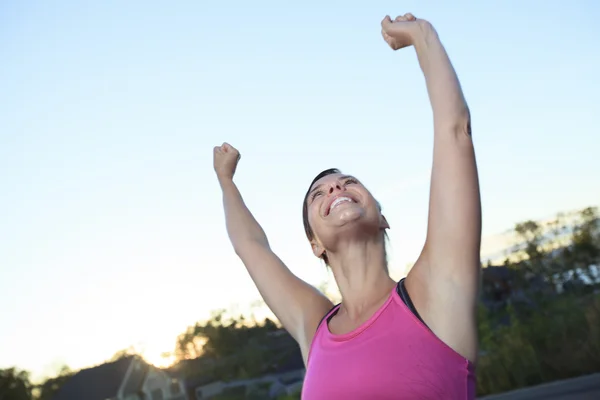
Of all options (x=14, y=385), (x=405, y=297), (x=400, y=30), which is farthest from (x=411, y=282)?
(x=14, y=385)

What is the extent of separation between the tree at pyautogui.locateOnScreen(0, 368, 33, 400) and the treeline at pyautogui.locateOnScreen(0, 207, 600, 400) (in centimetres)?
3

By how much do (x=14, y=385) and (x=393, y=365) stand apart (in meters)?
24.1

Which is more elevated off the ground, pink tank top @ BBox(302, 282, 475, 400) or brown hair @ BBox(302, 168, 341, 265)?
brown hair @ BBox(302, 168, 341, 265)

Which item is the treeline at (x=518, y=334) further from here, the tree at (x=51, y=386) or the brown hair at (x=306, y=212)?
the brown hair at (x=306, y=212)

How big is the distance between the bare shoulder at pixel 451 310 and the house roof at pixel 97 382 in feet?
78.4

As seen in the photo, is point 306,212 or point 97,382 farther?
point 97,382

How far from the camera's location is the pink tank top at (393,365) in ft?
5.51

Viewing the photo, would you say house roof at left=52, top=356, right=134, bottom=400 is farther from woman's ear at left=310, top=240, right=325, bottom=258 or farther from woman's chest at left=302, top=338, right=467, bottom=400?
woman's chest at left=302, top=338, right=467, bottom=400

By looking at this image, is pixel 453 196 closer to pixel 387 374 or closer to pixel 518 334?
pixel 387 374

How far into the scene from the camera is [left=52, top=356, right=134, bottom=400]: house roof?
2491cm

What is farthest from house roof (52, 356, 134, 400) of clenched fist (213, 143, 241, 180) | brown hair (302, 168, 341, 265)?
brown hair (302, 168, 341, 265)

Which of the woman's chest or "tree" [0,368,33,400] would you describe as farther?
"tree" [0,368,33,400]

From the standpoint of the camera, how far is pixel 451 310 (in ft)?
5.48

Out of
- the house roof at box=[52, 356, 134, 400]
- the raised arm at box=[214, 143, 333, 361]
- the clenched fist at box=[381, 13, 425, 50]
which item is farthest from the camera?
the house roof at box=[52, 356, 134, 400]
